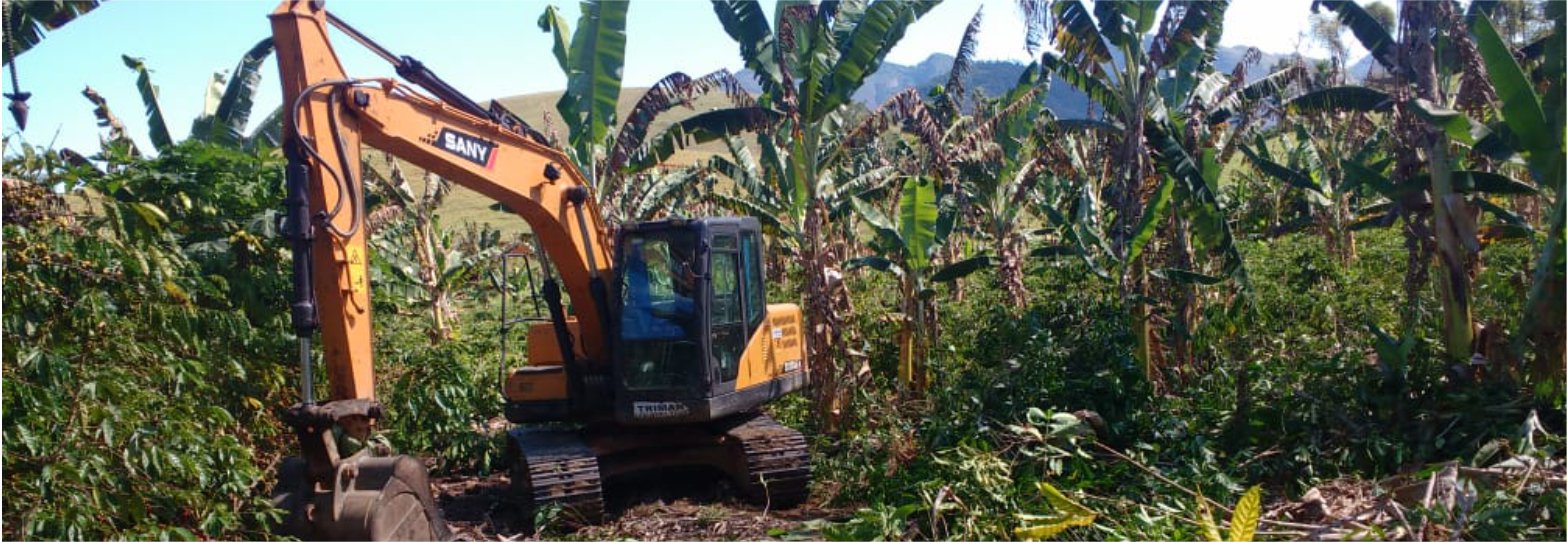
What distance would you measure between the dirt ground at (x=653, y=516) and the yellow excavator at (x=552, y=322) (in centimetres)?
18

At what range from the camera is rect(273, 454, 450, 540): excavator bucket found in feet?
19.8

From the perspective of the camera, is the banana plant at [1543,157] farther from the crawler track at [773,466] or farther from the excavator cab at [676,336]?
the excavator cab at [676,336]

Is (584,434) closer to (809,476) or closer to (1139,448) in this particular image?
(809,476)

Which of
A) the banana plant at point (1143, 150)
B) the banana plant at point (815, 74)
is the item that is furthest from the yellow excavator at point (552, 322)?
the banana plant at point (1143, 150)

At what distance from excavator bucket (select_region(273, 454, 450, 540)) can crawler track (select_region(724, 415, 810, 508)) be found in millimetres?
2695

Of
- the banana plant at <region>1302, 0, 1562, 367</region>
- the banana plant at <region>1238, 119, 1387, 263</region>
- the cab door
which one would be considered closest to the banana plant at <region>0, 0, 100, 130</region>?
the cab door

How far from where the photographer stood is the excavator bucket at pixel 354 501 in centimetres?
603

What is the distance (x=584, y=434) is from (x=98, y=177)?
154 inches

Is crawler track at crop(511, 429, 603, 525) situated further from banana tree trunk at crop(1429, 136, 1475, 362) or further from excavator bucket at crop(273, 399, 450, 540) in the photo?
banana tree trunk at crop(1429, 136, 1475, 362)

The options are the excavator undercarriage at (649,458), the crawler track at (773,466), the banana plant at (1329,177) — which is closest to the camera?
the excavator undercarriage at (649,458)

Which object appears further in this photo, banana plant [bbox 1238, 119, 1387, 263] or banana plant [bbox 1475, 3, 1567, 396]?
banana plant [bbox 1238, 119, 1387, 263]

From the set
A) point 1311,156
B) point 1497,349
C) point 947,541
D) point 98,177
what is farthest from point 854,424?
point 1311,156

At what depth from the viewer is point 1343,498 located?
6383 mm

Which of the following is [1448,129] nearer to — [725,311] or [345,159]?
[725,311]
